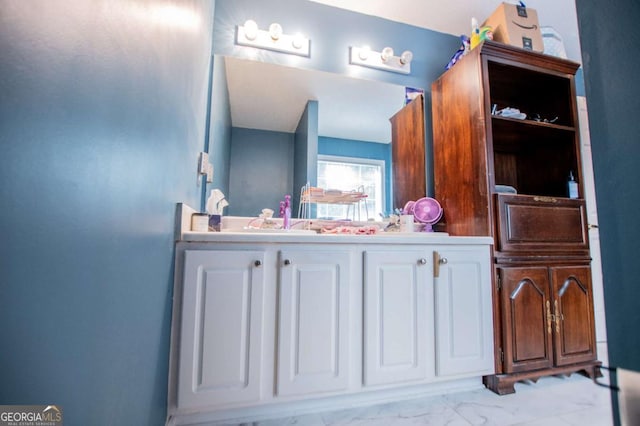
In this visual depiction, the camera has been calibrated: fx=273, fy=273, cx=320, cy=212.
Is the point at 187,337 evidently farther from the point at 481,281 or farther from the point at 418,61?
the point at 418,61

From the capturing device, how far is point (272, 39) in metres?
1.72

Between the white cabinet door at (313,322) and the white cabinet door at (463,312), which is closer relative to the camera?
the white cabinet door at (313,322)

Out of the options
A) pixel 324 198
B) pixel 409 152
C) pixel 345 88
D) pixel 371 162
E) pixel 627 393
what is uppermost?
pixel 345 88

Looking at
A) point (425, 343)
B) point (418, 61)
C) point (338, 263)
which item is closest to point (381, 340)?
point (425, 343)

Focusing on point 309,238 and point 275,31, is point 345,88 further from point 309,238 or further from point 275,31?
point 309,238

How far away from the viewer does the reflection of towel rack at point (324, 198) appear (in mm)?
1728

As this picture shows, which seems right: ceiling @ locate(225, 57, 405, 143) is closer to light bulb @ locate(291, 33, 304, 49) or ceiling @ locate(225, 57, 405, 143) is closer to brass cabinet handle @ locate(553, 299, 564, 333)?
light bulb @ locate(291, 33, 304, 49)

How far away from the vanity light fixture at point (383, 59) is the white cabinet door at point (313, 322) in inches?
56.3

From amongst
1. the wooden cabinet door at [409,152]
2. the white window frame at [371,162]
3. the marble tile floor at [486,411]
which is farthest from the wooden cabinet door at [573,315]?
the white window frame at [371,162]

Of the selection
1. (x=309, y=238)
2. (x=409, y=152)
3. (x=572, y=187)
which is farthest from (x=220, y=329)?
(x=572, y=187)

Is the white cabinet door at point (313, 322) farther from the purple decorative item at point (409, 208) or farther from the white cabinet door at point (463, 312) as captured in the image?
the purple decorative item at point (409, 208)

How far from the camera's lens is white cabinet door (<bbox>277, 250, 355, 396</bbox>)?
1123 mm

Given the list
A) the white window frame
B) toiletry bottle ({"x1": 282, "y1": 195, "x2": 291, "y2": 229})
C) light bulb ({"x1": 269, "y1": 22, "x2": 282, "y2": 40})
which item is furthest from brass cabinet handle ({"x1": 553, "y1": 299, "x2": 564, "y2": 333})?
light bulb ({"x1": 269, "y1": 22, "x2": 282, "y2": 40})

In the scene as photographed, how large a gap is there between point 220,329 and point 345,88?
1644 mm
